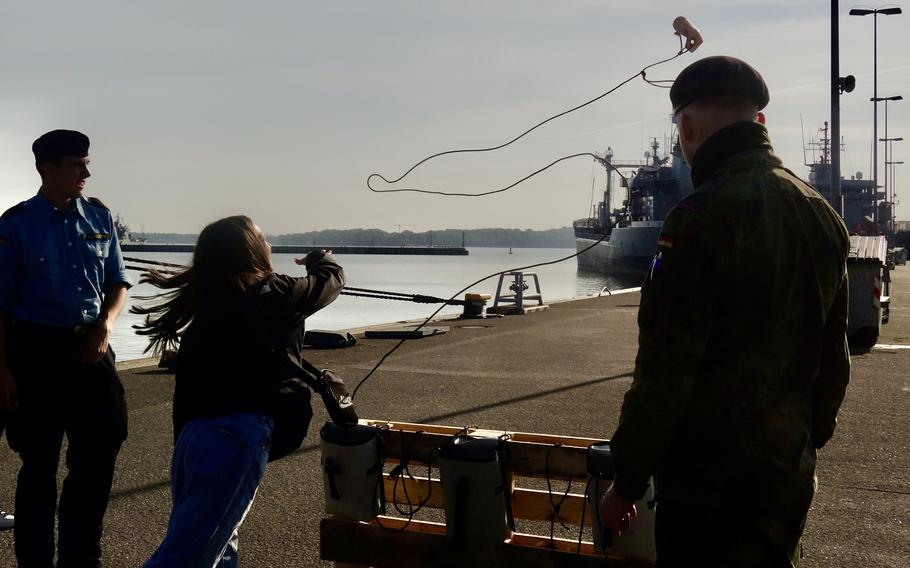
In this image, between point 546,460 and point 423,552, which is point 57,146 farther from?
point 546,460

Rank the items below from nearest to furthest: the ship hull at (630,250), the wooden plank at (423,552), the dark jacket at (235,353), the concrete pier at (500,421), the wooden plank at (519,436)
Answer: the dark jacket at (235,353)
the wooden plank at (423,552)
the wooden plank at (519,436)
the concrete pier at (500,421)
the ship hull at (630,250)

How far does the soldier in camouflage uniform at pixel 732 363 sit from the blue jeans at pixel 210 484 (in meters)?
1.34

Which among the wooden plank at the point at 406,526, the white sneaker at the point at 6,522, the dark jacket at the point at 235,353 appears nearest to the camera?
the dark jacket at the point at 235,353

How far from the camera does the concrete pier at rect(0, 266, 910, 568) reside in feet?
16.0

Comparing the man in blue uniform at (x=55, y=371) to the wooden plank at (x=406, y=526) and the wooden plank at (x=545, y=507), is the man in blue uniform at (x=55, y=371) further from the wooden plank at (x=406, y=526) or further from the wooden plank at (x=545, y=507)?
the wooden plank at (x=545, y=507)

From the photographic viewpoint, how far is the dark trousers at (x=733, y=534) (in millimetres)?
2203

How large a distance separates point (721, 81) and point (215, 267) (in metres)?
1.85

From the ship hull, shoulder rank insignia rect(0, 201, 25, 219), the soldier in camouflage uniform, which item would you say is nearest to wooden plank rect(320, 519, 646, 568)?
the soldier in camouflage uniform

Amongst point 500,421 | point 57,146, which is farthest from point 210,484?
point 500,421

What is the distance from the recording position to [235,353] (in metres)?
3.08

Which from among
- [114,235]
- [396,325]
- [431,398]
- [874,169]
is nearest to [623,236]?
[874,169]

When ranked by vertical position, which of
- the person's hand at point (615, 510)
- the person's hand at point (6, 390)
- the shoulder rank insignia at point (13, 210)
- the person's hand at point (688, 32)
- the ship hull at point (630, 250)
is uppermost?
the person's hand at point (688, 32)

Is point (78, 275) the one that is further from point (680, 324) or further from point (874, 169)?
point (874, 169)

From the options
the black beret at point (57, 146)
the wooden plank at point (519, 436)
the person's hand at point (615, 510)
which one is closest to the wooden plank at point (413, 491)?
the wooden plank at point (519, 436)
